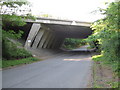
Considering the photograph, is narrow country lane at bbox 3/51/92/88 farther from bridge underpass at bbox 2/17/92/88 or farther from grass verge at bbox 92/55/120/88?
grass verge at bbox 92/55/120/88

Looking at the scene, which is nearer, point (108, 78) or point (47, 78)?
point (108, 78)

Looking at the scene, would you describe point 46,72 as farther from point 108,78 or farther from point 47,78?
point 108,78

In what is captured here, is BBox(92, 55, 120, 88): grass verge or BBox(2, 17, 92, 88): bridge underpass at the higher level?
BBox(92, 55, 120, 88): grass verge

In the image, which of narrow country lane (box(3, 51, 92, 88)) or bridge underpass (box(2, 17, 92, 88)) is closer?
narrow country lane (box(3, 51, 92, 88))

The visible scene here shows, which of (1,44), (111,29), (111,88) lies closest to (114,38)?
(111,29)

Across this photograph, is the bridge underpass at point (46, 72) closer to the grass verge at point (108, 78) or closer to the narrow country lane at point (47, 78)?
the narrow country lane at point (47, 78)

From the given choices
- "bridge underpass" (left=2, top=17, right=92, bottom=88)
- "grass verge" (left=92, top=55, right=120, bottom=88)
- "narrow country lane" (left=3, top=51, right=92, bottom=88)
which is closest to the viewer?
"grass verge" (left=92, top=55, right=120, bottom=88)

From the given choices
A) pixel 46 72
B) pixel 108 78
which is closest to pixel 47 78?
pixel 46 72

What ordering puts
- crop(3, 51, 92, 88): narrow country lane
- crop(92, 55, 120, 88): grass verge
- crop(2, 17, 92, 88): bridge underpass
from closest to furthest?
1. crop(92, 55, 120, 88): grass verge
2. crop(3, 51, 92, 88): narrow country lane
3. crop(2, 17, 92, 88): bridge underpass

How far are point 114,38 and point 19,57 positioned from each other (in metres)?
13.8

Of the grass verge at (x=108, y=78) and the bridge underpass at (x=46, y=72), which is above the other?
the grass verge at (x=108, y=78)

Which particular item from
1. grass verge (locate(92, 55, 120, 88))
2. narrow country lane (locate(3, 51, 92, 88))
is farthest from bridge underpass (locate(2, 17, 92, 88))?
grass verge (locate(92, 55, 120, 88))

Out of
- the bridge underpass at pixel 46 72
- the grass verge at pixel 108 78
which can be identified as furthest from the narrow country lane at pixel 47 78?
the grass verge at pixel 108 78

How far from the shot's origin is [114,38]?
5645 millimetres
